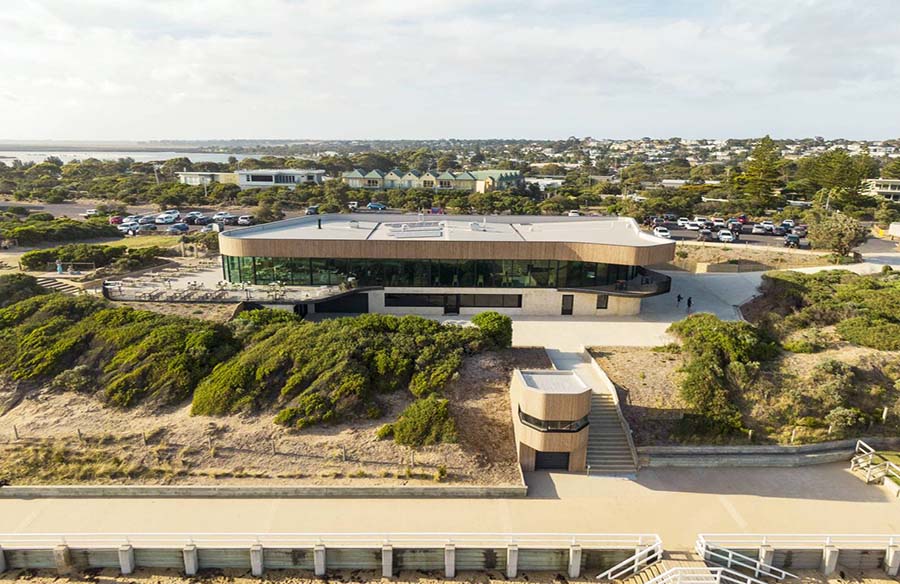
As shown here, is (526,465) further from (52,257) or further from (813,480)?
(52,257)

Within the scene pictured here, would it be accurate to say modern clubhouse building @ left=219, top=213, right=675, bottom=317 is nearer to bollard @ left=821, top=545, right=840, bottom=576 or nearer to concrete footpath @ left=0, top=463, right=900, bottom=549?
concrete footpath @ left=0, top=463, right=900, bottom=549

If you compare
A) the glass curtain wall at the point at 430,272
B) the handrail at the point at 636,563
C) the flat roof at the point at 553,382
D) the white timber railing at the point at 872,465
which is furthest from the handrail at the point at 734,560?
the glass curtain wall at the point at 430,272

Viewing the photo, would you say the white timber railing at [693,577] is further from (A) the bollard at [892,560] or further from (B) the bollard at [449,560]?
(B) the bollard at [449,560]

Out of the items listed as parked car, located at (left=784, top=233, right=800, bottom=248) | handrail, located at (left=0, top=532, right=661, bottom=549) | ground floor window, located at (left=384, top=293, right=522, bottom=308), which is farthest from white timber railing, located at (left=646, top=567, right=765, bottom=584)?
parked car, located at (left=784, top=233, right=800, bottom=248)

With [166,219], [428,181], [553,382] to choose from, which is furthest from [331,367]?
[428,181]

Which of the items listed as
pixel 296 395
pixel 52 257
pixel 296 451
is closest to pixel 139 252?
pixel 52 257

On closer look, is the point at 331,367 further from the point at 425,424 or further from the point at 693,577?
the point at 693,577
